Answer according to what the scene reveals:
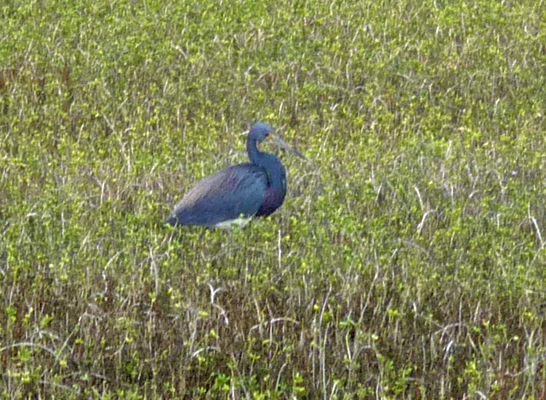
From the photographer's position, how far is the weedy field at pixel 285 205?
5395 mm

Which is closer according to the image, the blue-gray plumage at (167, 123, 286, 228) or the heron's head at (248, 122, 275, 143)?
the blue-gray plumage at (167, 123, 286, 228)

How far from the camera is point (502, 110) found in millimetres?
9734

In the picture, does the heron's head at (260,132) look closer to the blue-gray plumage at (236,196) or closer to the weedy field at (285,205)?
the blue-gray plumage at (236,196)

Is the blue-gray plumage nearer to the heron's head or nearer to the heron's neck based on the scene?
the heron's neck

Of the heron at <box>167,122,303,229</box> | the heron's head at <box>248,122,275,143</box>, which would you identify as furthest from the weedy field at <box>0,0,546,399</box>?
the heron's head at <box>248,122,275,143</box>

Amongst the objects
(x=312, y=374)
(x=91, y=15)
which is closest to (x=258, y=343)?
(x=312, y=374)

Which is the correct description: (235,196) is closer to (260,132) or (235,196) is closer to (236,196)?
(236,196)

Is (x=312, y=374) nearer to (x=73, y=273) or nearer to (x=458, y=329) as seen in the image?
(x=458, y=329)

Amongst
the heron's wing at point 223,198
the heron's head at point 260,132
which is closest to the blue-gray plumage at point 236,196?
the heron's wing at point 223,198

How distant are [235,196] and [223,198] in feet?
0.23

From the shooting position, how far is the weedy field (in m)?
5.39

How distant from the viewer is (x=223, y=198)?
7105mm

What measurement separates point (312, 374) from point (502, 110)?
4.86 meters

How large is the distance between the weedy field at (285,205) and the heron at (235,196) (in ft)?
0.29
